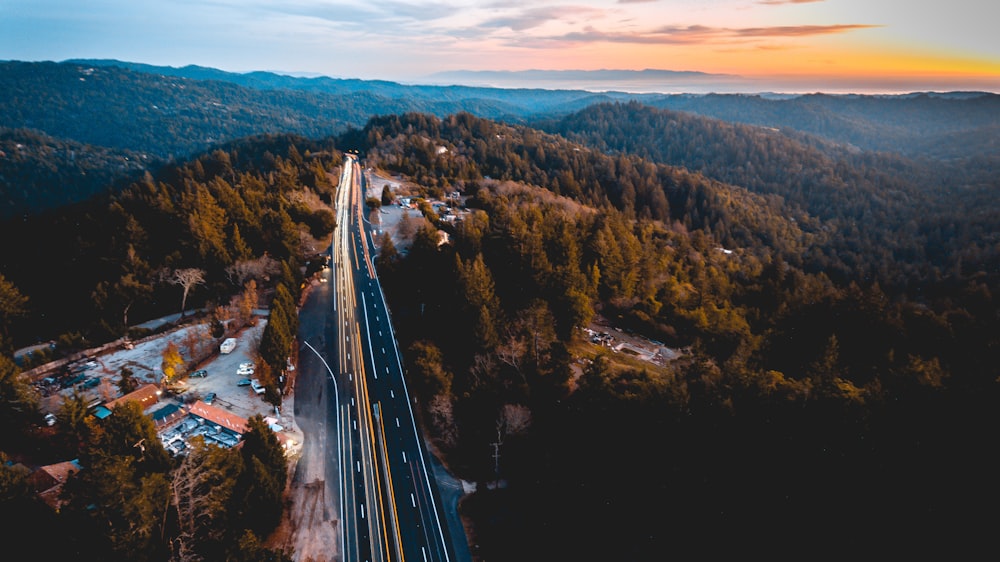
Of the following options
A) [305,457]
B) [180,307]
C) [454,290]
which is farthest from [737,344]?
[180,307]

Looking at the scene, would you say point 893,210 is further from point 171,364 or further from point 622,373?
point 171,364

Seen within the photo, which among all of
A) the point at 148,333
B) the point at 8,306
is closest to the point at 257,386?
the point at 148,333

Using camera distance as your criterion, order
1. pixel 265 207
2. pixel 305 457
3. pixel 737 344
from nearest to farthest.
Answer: pixel 305 457 < pixel 737 344 < pixel 265 207

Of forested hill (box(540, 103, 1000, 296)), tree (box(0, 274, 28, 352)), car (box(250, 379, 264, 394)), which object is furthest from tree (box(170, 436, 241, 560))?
forested hill (box(540, 103, 1000, 296))

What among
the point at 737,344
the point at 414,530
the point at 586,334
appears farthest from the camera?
the point at 586,334

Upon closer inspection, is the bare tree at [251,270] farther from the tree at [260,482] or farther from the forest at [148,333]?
the tree at [260,482]

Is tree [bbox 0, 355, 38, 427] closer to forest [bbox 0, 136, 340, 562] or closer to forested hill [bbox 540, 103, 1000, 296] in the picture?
forest [bbox 0, 136, 340, 562]

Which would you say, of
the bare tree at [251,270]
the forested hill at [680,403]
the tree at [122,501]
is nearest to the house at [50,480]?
the tree at [122,501]

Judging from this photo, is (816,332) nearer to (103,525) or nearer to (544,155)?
(103,525)
